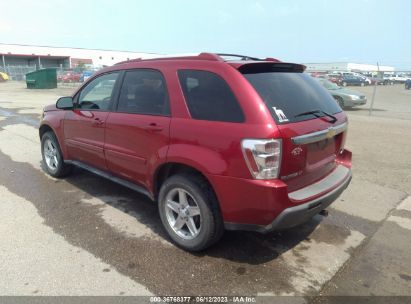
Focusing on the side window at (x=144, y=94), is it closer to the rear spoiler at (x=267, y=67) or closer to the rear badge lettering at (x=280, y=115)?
the rear spoiler at (x=267, y=67)

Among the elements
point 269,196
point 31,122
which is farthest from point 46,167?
point 31,122

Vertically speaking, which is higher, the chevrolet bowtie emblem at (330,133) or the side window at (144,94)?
the side window at (144,94)

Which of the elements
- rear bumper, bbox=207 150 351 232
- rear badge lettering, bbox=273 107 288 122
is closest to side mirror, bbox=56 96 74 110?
rear bumper, bbox=207 150 351 232

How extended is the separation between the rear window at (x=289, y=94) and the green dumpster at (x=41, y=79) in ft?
92.4

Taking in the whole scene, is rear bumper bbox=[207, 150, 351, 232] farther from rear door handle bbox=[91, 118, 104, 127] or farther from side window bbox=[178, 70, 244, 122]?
rear door handle bbox=[91, 118, 104, 127]

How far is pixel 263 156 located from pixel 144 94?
1665mm

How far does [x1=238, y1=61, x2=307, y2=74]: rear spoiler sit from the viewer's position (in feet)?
10.2

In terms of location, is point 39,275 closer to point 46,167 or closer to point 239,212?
point 239,212

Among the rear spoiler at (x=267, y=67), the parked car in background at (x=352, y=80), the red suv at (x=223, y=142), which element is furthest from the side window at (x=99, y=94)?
the parked car in background at (x=352, y=80)

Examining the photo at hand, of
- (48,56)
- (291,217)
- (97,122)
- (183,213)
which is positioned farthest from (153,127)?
(48,56)

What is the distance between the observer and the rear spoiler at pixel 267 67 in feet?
10.2

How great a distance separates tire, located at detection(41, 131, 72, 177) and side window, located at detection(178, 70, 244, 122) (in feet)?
9.49

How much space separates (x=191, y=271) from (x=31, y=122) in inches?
376

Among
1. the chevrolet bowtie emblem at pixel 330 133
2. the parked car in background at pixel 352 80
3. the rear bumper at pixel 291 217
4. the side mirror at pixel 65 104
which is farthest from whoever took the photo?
the parked car in background at pixel 352 80
